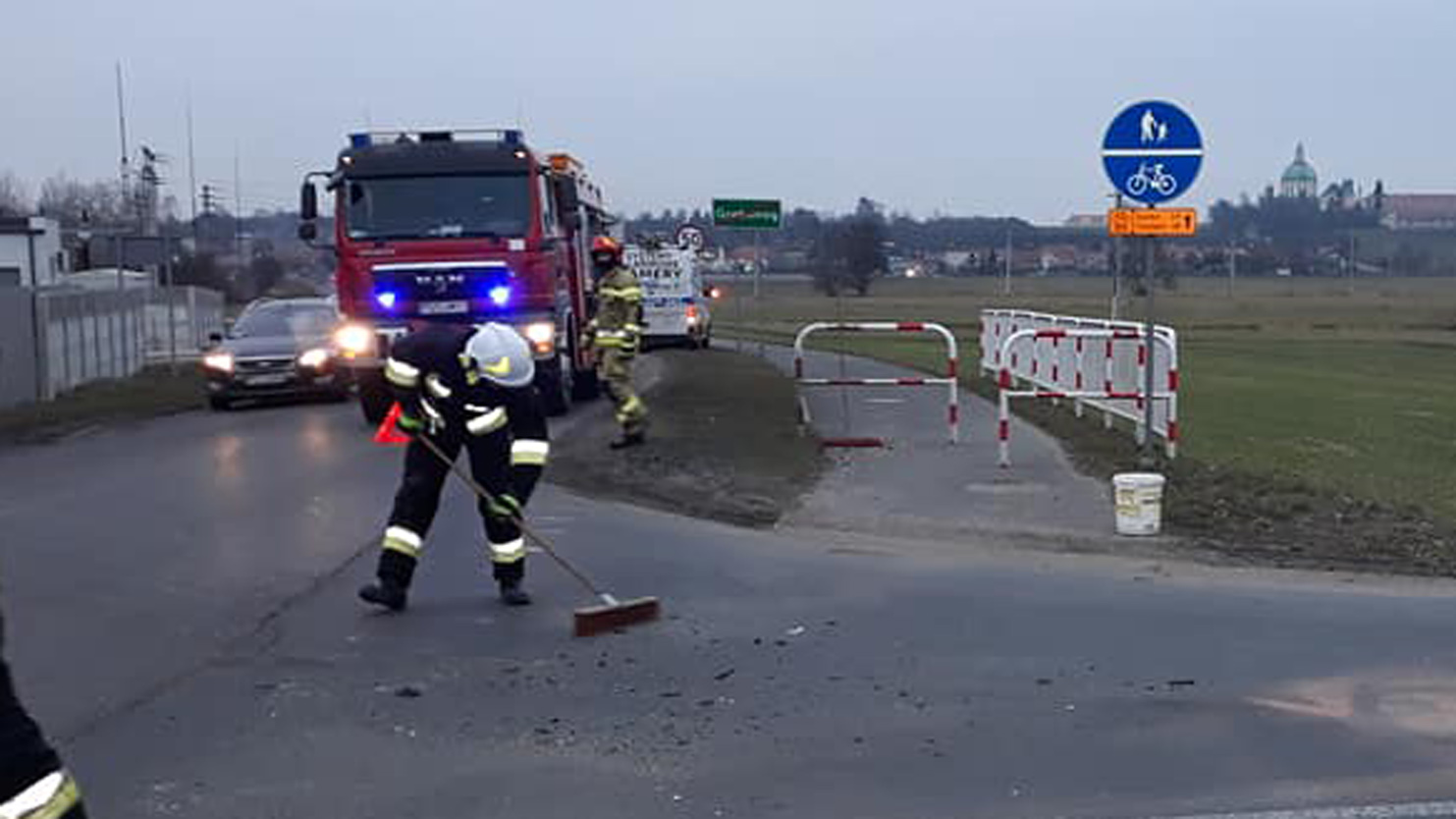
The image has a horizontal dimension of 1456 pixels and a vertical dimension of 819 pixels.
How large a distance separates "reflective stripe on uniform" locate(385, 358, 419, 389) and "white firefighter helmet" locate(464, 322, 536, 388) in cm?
29

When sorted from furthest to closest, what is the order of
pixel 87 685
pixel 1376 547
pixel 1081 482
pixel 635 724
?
pixel 1081 482 < pixel 1376 547 < pixel 87 685 < pixel 635 724

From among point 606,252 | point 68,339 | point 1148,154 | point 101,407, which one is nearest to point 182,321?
point 68,339

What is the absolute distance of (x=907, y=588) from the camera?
8.98m

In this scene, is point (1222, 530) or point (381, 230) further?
point (381, 230)

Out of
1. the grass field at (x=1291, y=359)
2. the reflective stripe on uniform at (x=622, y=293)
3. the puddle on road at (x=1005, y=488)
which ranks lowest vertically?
the grass field at (x=1291, y=359)

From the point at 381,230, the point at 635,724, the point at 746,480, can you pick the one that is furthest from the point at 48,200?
the point at 635,724

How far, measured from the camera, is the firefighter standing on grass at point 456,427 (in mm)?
8336

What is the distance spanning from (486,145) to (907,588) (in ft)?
33.1

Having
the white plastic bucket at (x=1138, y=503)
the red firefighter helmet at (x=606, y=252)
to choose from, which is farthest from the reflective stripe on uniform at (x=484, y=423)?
the red firefighter helmet at (x=606, y=252)

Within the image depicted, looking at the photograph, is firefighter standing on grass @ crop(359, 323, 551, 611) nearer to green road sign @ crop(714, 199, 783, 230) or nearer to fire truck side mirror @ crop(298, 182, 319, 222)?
fire truck side mirror @ crop(298, 182, 319, 222)

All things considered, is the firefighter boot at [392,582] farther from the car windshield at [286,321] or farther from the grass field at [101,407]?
the car windshield at [286,321]

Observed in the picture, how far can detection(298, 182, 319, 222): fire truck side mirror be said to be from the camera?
1761 cm

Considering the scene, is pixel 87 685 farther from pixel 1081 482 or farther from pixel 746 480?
pixel 1081 482

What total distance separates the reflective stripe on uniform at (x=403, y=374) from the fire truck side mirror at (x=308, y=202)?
32.7 feet
